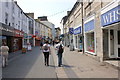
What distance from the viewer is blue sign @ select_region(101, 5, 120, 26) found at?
8.23m

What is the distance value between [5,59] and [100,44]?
255 inches

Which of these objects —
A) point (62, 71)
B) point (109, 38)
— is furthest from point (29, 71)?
point (109, 38)

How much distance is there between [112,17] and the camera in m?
8.91

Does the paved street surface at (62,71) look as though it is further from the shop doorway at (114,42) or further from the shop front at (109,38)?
the shop doorway at (114,42)

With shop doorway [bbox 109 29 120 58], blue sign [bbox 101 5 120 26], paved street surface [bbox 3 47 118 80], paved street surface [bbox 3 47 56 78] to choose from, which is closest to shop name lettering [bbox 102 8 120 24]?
blue sign [bbox 101 5 120 26]

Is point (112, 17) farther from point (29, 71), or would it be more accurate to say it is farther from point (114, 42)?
point (29, 71)

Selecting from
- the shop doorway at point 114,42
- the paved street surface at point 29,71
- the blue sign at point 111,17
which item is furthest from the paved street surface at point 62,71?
the blue sign at point 111,17

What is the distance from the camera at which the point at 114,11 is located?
8641 mm

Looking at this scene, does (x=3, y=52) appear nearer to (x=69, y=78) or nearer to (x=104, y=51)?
(x=69, y=78)

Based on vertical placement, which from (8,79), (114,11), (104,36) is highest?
(114,11)

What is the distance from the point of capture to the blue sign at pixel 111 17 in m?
8.23

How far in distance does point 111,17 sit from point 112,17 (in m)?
0.15

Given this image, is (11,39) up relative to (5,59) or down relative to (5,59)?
up

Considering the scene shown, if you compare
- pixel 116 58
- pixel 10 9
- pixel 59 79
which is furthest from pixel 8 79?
pixel 10 9
